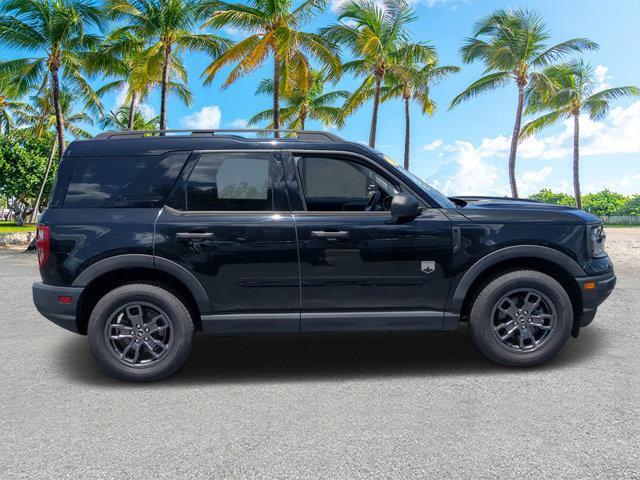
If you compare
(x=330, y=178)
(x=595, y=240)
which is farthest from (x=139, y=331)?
(x=595, y=240)

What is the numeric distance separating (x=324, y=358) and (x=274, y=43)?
52.6ft

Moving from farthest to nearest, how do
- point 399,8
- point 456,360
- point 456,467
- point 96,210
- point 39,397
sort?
point 399,8
point 456,360
point 96,210
point 39,397
point 456,467

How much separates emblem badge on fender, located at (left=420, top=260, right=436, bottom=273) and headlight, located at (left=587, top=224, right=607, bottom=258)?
1.36m

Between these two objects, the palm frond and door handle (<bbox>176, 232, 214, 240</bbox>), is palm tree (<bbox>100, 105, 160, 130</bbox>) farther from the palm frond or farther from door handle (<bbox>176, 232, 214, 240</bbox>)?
door handle (<bbox>176, 232, 214, 240</bbox>)

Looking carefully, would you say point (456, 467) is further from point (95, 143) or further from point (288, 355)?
point (95, 143)

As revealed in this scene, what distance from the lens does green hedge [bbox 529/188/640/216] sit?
61.1 m

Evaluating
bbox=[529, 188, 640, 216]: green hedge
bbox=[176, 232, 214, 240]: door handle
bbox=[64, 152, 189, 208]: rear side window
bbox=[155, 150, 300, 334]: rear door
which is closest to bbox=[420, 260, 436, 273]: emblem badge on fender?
bbox=[155, 150, 300, 334]: rear door

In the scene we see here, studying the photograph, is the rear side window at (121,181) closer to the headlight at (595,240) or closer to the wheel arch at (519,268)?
the wheel arch at (519,268)

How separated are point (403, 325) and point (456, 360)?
772 mm

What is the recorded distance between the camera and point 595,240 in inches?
175

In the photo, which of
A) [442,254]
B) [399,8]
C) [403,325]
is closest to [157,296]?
[403,325]

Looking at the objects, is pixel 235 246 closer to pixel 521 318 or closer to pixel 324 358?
pixel 324 358

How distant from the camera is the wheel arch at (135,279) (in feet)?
13.2

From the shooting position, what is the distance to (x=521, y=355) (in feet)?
14.0
